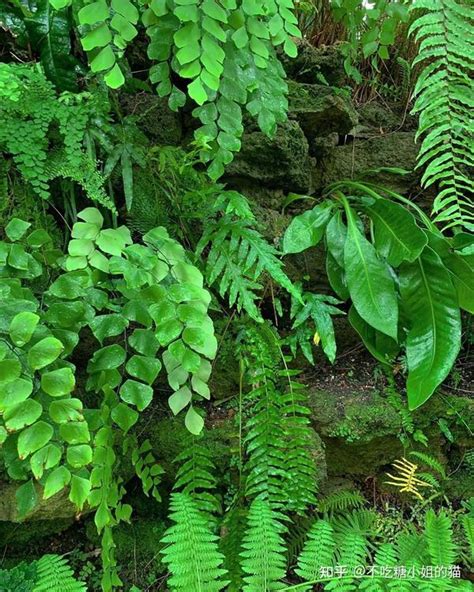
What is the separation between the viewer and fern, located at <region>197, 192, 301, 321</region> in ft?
4.37

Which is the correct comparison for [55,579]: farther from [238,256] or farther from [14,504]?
[238,256]

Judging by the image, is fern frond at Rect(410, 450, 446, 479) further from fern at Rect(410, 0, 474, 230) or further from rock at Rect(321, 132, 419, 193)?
rock at Rect(321, 132, 419, 193)

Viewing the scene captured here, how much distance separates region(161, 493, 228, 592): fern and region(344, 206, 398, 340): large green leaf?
0.72 m

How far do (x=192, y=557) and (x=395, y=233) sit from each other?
1.06 m

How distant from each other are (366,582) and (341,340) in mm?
950

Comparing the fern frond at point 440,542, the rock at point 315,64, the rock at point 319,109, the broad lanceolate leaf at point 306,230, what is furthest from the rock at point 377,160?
the fern frond at point 440,542

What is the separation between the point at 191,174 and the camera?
1.41m

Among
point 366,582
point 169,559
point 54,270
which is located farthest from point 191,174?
point 366,582

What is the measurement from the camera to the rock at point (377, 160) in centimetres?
197

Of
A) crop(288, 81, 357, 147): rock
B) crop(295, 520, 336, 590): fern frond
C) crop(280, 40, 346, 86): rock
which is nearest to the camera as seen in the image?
crop(295, 520, 336, 590): fern frond

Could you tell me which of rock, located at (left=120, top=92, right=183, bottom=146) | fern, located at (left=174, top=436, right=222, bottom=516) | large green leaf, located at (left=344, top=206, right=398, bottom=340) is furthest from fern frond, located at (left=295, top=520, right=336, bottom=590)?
rock, located at (left=120, top=92, right=183, bottom=146)

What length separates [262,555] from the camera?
3.36 feet

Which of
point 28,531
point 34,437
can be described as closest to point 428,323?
point 34,437

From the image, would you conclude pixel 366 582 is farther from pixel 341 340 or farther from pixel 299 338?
pixel 341 340
